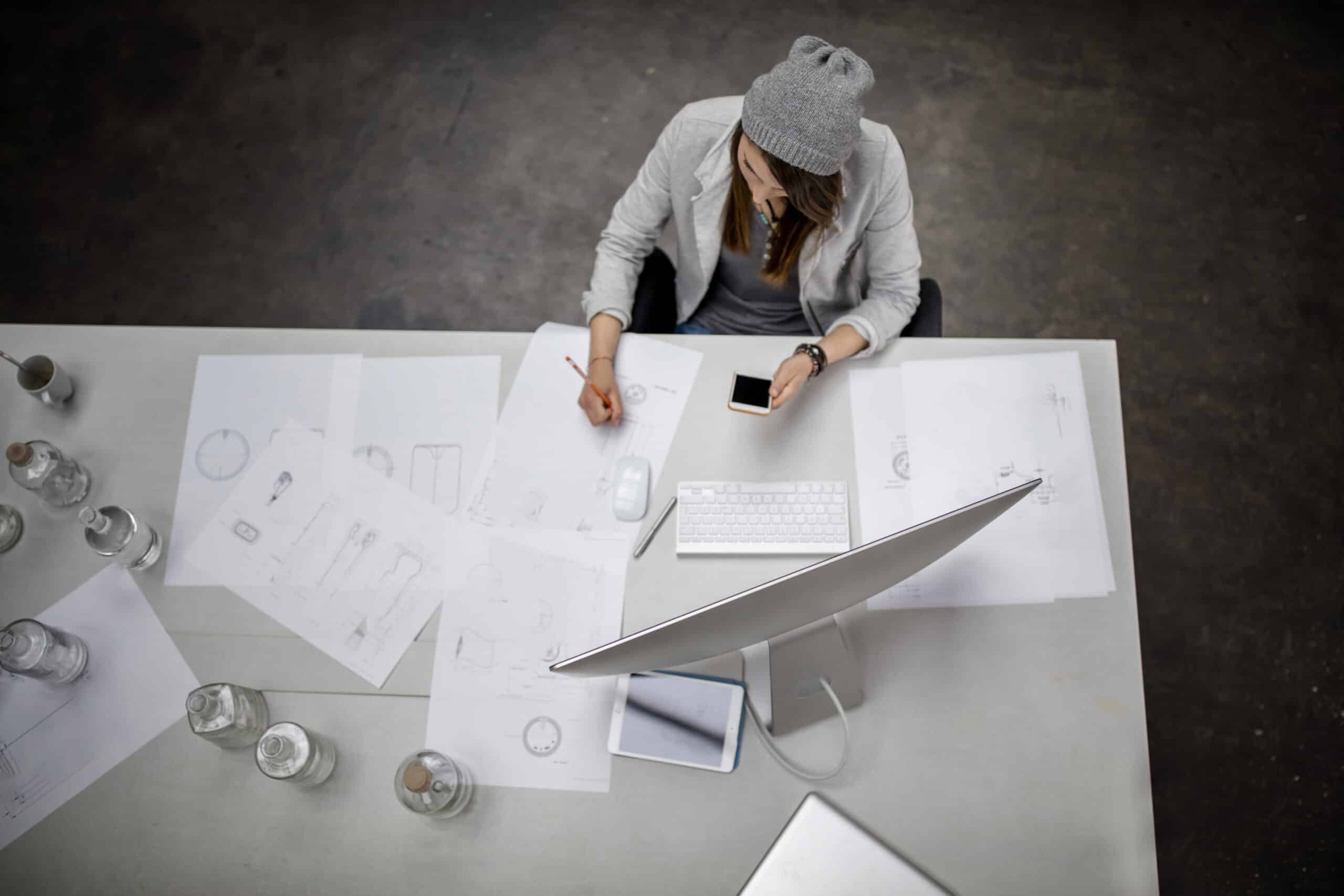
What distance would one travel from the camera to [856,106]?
100cm

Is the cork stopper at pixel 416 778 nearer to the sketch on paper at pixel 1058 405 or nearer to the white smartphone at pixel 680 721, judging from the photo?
the white smartphone at pixel 680 721

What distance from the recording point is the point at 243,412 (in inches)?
49.1

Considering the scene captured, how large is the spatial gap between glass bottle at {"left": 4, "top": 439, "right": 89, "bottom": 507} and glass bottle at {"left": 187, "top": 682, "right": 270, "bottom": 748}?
1.28 feet

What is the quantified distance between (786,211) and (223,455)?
96 centimetres

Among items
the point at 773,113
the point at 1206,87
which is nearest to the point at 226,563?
the point at 773,113

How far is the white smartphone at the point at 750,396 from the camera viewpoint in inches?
44.2

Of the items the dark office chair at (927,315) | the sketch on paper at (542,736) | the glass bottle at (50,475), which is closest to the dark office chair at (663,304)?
the dark office chair at (927,315)

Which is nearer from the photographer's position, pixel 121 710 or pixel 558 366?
pixel 121 710

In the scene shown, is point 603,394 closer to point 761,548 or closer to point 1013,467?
point 761,548

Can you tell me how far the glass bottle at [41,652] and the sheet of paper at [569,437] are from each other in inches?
23.2

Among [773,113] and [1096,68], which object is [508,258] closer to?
[773,113]

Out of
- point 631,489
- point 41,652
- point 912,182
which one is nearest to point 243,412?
point 41,652

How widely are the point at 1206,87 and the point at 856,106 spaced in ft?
5.93

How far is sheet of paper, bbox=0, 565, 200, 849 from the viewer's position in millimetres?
1094
